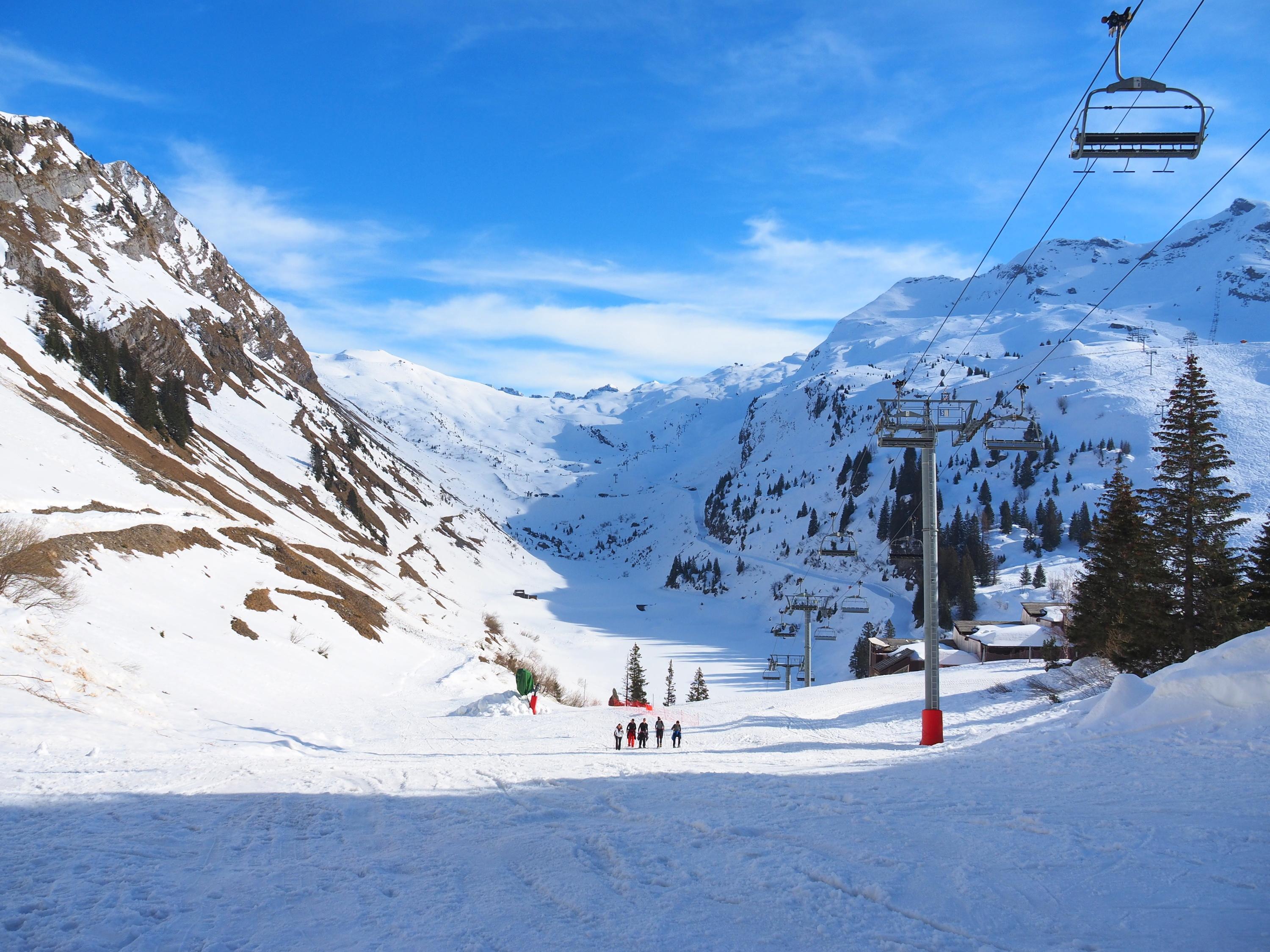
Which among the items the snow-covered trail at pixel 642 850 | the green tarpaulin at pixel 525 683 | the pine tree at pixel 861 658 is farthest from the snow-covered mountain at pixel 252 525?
the snow-covered trail at pixel 642 850

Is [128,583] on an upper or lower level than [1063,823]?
upper

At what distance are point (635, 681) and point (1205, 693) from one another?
55.6 m

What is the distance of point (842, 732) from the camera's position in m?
29.3

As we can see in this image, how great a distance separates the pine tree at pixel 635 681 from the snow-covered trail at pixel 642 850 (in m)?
51.3

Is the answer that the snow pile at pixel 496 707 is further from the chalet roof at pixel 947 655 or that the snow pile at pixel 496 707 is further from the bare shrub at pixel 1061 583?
the bare shrub at pixel 1061 583

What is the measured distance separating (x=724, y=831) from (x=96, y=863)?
325 inches

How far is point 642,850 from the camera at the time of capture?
11.2 m

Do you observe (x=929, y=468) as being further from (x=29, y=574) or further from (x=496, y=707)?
(x=29, y=574)

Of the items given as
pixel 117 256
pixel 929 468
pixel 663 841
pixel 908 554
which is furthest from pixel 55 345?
pixel 663 841

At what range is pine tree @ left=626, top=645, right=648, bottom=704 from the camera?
70.4 m

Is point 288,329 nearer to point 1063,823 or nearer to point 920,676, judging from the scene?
point 920,676

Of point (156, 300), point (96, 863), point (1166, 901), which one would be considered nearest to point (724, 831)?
point (1166, 901)

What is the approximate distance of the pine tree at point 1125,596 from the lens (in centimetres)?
3167

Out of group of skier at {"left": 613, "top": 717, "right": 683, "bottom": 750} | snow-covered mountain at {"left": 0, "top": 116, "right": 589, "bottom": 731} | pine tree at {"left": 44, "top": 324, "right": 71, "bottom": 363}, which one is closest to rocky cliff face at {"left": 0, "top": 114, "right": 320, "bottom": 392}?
snow-covered mountain at {"left": 0, "top": 116, "right": 589, "bottom": 731}
